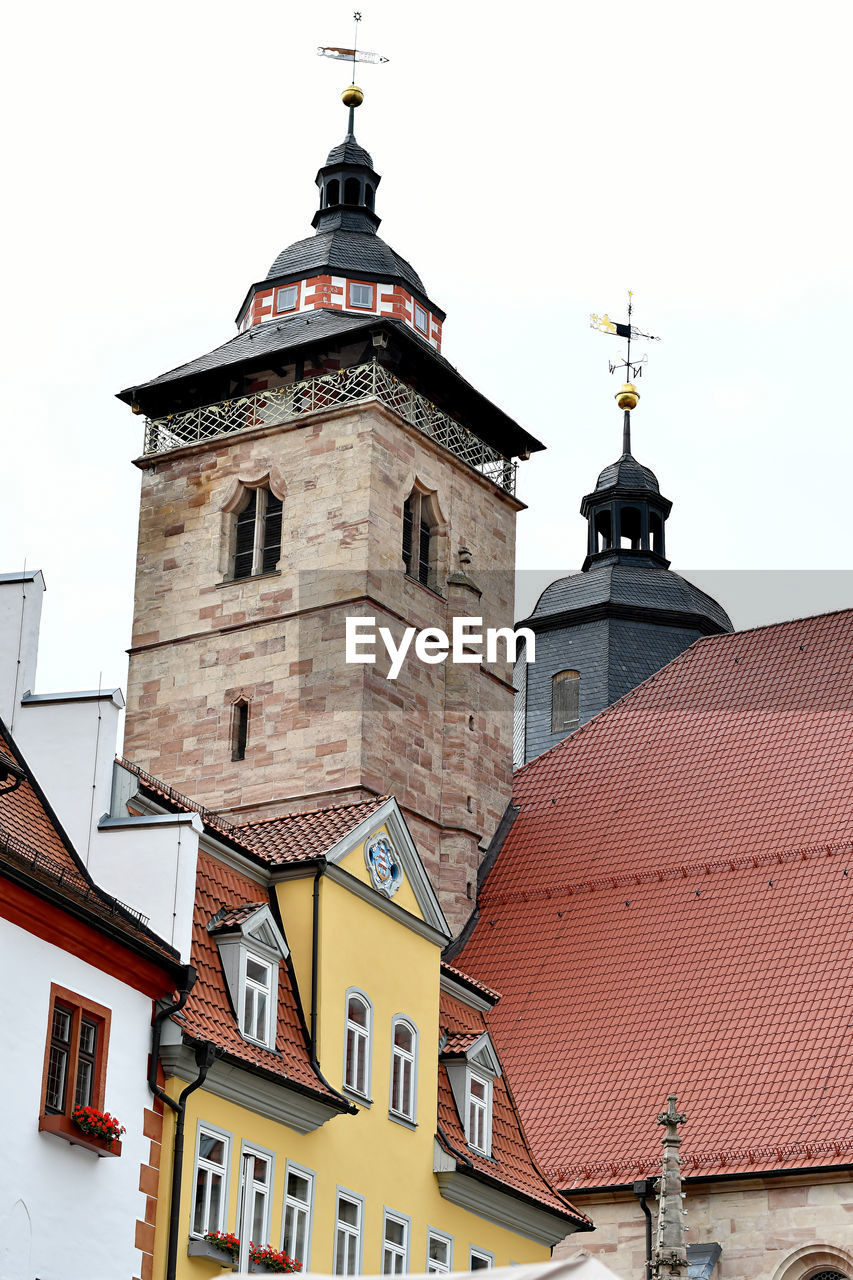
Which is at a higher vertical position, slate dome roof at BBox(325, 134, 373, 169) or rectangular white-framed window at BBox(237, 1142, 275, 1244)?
slate dome roof at BBox(325, 134, 373, 169)

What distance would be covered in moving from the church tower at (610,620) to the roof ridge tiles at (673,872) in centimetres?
1124

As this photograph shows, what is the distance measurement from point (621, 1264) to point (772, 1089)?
7.84 feet

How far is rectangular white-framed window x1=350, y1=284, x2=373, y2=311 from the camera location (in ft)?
113

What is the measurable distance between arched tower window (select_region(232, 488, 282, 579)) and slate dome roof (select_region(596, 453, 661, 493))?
42.4ft

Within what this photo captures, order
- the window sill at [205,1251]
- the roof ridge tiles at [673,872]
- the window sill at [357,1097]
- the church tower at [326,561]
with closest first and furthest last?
1. the window sill at [205,1251]
2. the window sill at [357,1097]
3. the roof ridge tiles at [673,872]
4. the church tower at [326,561]

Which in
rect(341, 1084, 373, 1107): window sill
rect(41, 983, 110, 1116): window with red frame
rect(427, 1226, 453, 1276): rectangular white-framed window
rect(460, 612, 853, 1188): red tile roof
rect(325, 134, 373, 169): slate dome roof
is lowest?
rect(427, 1226, 453, 1276): rectangular white-framed window

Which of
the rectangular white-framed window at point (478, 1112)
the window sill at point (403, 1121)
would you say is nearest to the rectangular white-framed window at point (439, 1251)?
the window sill at point (403, 1121)

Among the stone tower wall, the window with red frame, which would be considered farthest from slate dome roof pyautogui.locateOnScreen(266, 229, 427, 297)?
the window with red frame

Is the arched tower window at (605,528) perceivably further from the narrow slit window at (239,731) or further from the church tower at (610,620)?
the narrow slit window at (239,731)

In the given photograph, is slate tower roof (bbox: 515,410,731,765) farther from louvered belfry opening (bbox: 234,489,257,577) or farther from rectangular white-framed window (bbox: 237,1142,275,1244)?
rectangular white-framed window (bbox: 237,1142,275,1244)

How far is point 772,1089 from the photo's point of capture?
993 inches

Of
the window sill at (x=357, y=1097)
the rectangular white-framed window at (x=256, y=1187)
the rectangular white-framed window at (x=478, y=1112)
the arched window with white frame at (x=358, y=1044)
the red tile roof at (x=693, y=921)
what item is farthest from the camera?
the red tile roof at (x=693, y=921)

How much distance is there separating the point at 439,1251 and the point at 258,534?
52.5 feet

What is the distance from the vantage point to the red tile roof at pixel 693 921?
82.9ft
